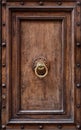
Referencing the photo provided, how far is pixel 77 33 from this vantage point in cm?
107

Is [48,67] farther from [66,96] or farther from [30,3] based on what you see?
[30,3]

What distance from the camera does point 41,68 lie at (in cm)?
105

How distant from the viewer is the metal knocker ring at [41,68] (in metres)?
1.05

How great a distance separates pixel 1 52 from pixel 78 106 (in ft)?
1.02

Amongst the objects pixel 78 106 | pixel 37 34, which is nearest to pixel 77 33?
pixel 37 34

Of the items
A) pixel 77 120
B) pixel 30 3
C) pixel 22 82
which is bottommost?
pixel 77 120

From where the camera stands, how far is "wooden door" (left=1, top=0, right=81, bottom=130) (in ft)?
3.48

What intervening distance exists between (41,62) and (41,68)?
0.02 meters

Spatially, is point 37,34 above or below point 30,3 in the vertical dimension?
below

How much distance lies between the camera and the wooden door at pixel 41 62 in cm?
106

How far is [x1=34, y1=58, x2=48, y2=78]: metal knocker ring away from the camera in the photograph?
1.05 meters

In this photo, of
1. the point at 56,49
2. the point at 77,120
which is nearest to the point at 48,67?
the point at 56,49

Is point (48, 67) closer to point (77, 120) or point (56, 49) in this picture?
point (56, 49)

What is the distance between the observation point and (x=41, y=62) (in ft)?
3.47
